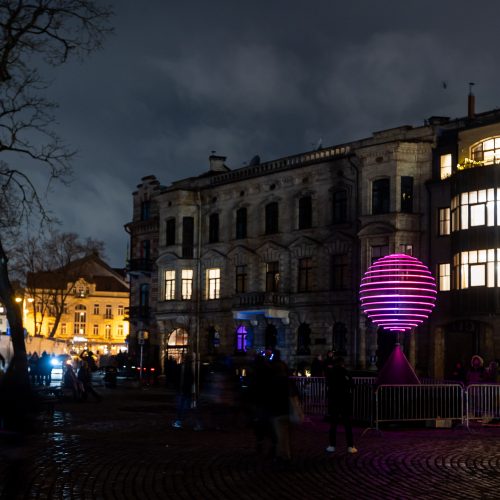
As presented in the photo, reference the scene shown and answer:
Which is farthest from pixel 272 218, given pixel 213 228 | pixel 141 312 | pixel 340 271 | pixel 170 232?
pixel 141 312

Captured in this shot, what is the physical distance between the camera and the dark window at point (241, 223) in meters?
52.5

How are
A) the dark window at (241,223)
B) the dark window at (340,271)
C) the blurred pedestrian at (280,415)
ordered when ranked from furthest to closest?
the dark window at (241,223)
the dark window at (340,271)
the blurred pedestrian at (280,415)

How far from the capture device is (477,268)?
126 ft

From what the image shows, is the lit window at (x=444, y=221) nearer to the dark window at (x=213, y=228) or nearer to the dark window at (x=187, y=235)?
the dark window at (x=213, y=228)

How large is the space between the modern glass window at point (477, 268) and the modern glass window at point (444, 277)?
1117 mm

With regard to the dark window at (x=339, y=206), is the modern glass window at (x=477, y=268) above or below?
below

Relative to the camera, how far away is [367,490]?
12055mm

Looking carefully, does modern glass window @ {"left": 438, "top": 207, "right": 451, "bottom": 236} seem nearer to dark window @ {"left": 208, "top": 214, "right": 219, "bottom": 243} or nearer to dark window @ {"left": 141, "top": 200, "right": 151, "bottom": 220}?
dark window @ {"left": 208, "top": 214, "right": 219, "bottom": 243}

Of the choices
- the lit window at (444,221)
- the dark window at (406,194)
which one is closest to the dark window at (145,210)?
the dark window at (406,194)

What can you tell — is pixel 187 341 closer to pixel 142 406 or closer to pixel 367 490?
pixel 142 406

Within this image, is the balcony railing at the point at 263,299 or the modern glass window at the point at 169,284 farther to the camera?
the modern glass window at the point at 169,284

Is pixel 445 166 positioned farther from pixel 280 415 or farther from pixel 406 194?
pixel 280 415

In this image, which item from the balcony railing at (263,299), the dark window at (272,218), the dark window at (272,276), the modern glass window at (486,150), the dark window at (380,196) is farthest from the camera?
the dark window at (272,218)

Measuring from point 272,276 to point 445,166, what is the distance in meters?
13.4
